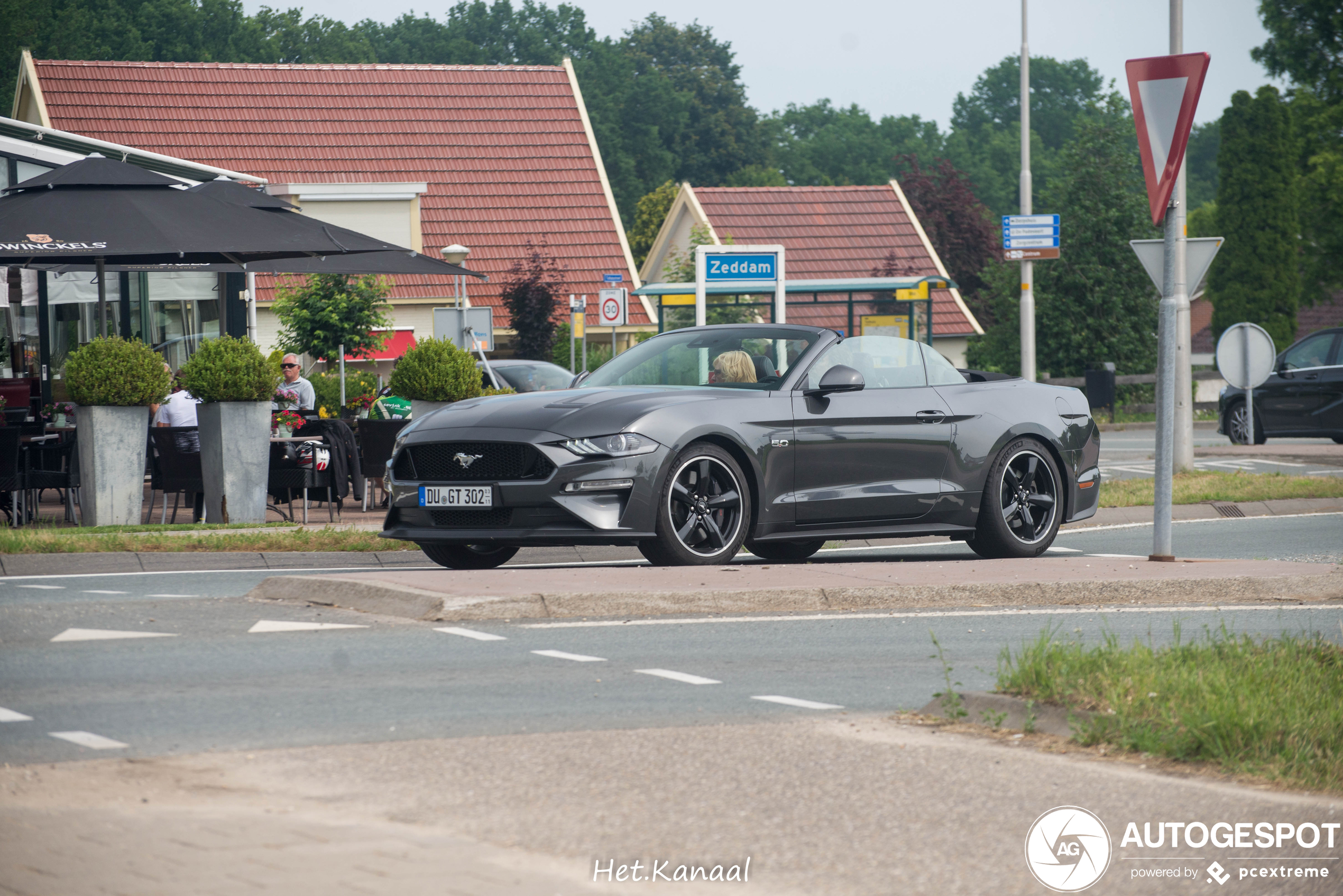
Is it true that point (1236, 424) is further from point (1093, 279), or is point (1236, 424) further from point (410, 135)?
point (410, 135)

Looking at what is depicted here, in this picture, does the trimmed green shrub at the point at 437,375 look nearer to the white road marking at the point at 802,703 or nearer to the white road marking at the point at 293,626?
the white road marking at the point at 293,626

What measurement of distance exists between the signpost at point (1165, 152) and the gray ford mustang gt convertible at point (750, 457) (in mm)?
1350

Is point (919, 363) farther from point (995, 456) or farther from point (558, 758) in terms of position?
point (558, 758)

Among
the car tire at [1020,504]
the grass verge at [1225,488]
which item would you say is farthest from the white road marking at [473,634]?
the grass verge at [1225,488]

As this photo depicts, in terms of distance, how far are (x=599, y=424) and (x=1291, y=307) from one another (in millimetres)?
51421

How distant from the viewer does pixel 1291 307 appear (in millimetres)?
56781

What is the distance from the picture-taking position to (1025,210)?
108 ft

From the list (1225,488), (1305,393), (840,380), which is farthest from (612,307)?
(840,380)

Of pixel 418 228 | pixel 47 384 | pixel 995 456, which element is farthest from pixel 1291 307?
pixel 995 456

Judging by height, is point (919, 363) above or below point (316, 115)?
below

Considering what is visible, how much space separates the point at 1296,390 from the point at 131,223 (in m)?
17.7

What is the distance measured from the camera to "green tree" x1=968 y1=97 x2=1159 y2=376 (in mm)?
41531

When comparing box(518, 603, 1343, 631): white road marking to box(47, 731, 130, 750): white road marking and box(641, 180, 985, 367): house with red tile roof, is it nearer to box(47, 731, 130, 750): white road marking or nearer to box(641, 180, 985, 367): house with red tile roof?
box(47, 731, 130, 750): white road marking

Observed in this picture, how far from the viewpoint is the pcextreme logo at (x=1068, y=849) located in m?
4.20
